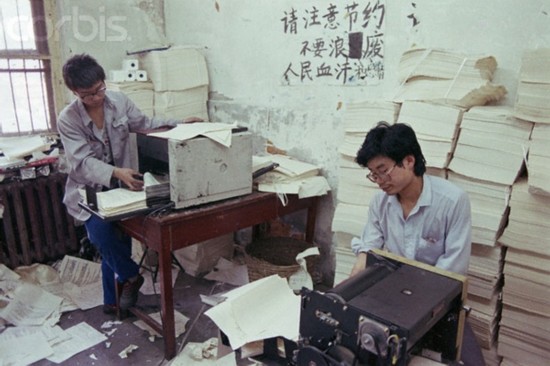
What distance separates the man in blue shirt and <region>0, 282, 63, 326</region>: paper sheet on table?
6.55ft

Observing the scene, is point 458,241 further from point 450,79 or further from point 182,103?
point 182,103

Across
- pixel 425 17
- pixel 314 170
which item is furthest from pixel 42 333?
pixel 425 17

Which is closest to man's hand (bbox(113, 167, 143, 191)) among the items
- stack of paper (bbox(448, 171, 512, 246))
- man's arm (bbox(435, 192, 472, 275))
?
man's arm (bbox(435, 192, 472, 275))

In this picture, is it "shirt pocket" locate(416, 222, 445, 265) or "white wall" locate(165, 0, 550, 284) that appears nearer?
"shirt pocket" locate(416, 222, 445, 265)

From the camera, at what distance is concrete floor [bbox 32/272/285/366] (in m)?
2.13

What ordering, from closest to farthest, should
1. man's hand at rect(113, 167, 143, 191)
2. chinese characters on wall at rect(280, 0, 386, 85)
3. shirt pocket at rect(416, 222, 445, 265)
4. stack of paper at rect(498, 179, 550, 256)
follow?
shirt pocket at rect(416, 222, 445, 265)
stack of paper at rect(498, 179, 550, 256)
man's hand at rect(113, 167, 143, 191)
chinese characters on wall at rect(280, 0, 386, 85)

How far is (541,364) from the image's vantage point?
176cm

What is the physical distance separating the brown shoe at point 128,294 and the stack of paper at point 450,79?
5.83ft

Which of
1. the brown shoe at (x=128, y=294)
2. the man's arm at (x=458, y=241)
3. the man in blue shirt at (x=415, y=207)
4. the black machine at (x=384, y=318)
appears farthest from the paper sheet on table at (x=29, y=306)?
the man's arm at (x=458, y=241)

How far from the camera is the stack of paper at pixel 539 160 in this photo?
1556mm

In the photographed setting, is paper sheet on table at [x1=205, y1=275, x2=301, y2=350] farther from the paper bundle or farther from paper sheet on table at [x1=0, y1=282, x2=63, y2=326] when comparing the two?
the paper bundle

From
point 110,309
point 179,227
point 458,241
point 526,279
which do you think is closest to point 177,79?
point 179,227

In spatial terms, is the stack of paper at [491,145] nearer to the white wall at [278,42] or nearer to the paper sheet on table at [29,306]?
the white wall at [278,42]

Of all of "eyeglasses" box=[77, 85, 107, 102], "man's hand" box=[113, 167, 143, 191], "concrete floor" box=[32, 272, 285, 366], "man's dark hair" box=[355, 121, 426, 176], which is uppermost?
"eyeglasses" box=[77, 85, 107, 102]
